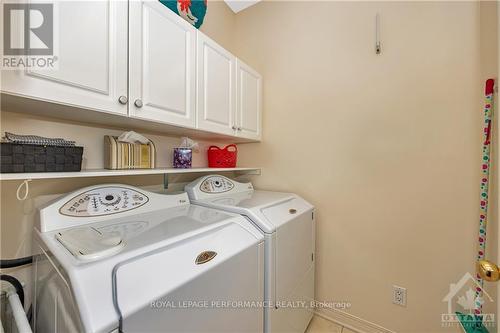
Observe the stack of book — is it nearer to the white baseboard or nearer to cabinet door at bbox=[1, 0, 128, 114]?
cabinet door at bbox=[1, 0, 128, 114]

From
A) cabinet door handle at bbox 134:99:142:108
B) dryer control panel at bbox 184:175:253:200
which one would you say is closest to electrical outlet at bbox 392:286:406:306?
dryer control panel at bbox 184:175:253:200

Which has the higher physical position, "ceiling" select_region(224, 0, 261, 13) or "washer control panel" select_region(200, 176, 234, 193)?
"ceiling" select_region(224, 0, 261, 13)

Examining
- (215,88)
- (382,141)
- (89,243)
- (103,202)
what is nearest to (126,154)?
(103,202)

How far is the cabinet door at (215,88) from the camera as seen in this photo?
1.42 metres

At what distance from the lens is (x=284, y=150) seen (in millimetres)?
1968

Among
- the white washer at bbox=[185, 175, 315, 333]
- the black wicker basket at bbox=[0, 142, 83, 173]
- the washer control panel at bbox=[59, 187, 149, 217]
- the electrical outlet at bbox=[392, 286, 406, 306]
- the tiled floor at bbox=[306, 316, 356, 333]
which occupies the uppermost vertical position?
the black wicker basket at bbox=[0, 142, 83, 173]

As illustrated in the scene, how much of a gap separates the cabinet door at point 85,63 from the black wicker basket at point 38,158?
8.0 inches

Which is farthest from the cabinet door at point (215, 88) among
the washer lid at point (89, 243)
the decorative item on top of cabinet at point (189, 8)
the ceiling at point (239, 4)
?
the ceiling at point (239, 4)

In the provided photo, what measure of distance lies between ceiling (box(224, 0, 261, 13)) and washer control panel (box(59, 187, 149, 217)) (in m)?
2.18

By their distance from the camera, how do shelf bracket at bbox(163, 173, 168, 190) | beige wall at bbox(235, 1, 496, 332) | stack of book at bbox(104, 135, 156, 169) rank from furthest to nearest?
shelf bracket at bbox(163, 173, 168, 190)
beige wall at bbox(235, 1, 496, 332)
stack of book at bbox(104, 135, 156, 169)

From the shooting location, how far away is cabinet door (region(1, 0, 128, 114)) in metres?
0.76

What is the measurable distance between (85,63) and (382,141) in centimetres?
182

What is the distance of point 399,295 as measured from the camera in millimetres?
1472

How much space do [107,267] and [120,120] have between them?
0.83 metres
